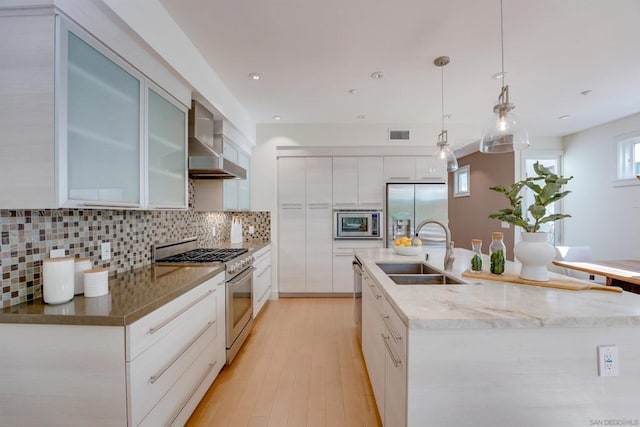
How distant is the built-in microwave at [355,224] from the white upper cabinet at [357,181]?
11cm

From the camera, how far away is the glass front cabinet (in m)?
1.12

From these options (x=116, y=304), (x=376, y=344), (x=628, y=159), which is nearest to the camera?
(x=116, y=304)

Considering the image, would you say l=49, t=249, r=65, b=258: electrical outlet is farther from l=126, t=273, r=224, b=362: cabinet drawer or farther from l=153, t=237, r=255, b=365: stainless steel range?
l=153, t=237, r=255, b=365: stainless steel range

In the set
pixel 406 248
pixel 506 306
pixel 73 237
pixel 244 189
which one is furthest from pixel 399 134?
pixel 73 237

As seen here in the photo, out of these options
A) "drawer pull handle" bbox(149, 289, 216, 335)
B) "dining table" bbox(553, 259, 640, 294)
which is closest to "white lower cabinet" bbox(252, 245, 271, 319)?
"drawer pull handle" bbox(149, 289, 216, 335)

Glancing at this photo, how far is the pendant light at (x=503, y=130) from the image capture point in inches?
66.5

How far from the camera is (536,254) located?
1.42m

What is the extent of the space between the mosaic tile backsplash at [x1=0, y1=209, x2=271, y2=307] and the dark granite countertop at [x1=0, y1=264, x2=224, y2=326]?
0.11m

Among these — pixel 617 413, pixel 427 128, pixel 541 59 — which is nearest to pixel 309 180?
pixel 427 128

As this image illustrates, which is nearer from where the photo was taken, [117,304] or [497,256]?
[117,304]

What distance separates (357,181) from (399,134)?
0.95m

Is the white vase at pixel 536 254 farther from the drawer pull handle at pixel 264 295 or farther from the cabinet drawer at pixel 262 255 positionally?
the drawer pull handle at pixel 264 295

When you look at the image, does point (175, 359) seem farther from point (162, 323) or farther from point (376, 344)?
point (376, 344)

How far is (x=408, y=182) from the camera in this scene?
3982mm
